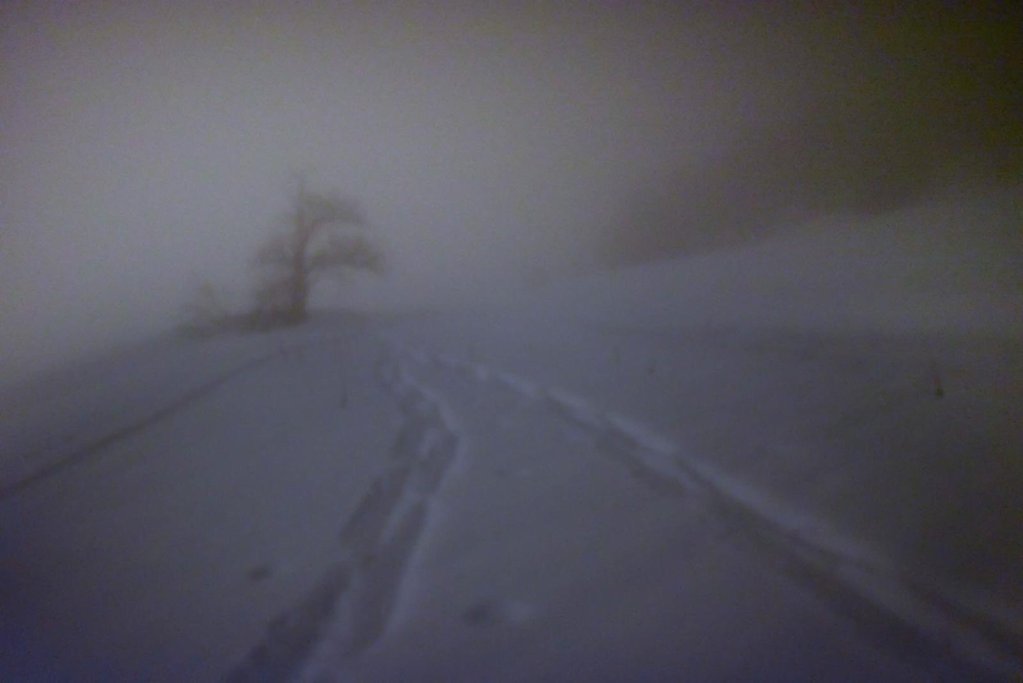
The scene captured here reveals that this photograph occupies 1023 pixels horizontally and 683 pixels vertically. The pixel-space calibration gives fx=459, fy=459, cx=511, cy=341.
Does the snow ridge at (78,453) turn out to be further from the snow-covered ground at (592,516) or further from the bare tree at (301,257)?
the bare tree at (301,257)

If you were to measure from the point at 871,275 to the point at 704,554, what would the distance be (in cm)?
423

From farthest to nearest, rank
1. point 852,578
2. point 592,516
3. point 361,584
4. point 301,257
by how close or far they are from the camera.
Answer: point 301,257 < point 592,516 < point 361,584 < point 852,578

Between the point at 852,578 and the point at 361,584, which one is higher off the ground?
the point at 852,578

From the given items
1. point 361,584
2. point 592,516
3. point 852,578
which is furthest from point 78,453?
point 852,578

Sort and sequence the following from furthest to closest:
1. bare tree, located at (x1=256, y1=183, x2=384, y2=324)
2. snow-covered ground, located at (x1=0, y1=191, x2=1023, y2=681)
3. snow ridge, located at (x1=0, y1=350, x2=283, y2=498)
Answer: bare tree, located at (x1=256, y1=183, x2=384, y2=324)
snow ridge, located at (x1=0, y1=350, x2=283, y2=498)
snow-covered ground, located at (x1=0, y1=191, x2=1023, y2=681)

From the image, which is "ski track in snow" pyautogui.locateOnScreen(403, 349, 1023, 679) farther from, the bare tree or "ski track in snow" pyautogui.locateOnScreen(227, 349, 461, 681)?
the bare tree

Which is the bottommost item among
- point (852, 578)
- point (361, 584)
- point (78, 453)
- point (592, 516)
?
point (78, 453)

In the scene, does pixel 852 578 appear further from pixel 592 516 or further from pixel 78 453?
pixel 78 453

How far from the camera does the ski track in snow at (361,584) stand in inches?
55.1

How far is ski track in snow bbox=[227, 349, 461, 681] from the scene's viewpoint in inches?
55.1

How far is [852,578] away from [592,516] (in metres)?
0.89

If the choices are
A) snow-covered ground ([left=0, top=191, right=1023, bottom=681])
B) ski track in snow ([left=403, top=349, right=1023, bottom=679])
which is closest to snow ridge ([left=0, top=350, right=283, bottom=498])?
snow-covered ground ([left=0, top=191, right=1023, bottom=681])

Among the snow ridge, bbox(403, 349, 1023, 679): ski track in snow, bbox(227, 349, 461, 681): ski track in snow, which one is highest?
bbox(403, 349, 1023, 679): ski track in snow

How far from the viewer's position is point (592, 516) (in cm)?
196
